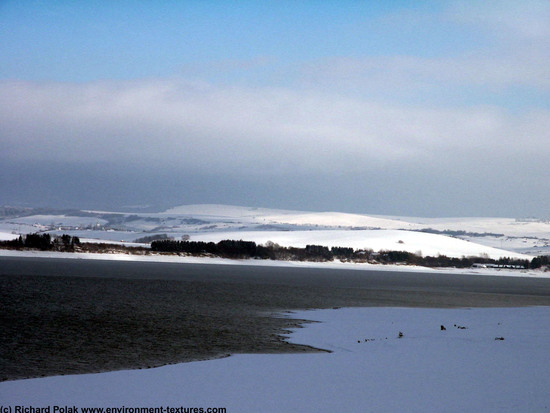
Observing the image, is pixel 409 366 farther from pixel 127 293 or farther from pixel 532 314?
pixel 127 293

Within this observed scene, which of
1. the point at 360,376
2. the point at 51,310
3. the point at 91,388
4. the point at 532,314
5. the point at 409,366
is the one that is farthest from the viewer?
the point at 51,310

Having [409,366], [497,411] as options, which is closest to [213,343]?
[409,366]

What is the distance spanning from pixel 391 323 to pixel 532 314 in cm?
809

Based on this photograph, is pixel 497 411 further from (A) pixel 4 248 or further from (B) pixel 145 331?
(A) pixel 4 248

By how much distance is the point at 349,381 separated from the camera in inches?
754

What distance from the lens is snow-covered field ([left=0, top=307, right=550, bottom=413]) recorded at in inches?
655

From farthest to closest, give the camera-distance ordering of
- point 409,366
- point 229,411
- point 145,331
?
point 145,331 → point 409,366 → point 229,411

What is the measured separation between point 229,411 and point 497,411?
5534 mm

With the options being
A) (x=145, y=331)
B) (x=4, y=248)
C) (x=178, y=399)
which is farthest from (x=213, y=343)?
(x=4, y=248)

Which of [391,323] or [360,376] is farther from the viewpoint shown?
[391,323]

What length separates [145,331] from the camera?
32344 mm

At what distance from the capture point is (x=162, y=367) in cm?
2183

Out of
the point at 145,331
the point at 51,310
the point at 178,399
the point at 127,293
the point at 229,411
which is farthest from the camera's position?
the point at 127,293

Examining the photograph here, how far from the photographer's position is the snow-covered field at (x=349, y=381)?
16641mm
